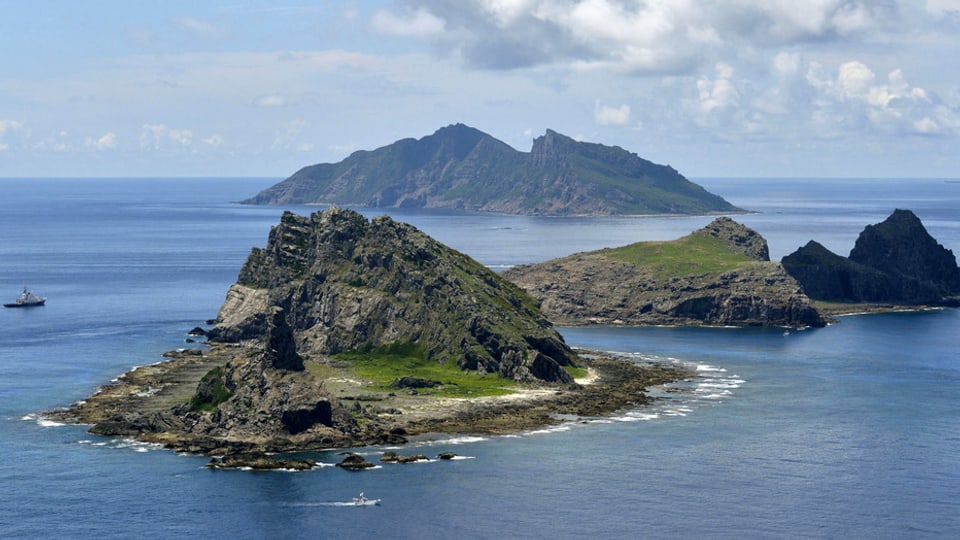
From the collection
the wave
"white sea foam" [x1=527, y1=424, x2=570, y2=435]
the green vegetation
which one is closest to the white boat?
"white sea foam" [x1=527, y1=424, x2=570, y2=435]

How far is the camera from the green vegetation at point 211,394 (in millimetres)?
193000

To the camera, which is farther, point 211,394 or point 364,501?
point 211,394

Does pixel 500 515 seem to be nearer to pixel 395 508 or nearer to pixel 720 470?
pixel 395 508

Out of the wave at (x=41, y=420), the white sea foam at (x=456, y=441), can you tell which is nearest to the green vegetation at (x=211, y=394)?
the wave at (x=41, y=420)

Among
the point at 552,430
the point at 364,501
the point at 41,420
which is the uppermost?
the point at 552,430

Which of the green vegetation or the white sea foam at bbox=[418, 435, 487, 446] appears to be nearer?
the white sea foam at bbox=[418, 435, 487, 446]

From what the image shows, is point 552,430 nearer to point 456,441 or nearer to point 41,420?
point 456,441

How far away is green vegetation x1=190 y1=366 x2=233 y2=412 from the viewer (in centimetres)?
19300

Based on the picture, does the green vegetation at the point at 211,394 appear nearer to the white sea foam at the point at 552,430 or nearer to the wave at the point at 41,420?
the wave at the point at 41,420

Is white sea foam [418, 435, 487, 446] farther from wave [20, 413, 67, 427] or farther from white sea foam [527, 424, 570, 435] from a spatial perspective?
wave [20, 413, 67, 427]

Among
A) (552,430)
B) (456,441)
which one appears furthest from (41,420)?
(552,430)

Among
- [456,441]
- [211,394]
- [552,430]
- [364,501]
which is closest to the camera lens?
[364,501]

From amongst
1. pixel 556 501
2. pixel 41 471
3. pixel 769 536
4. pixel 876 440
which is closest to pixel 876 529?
pixel 769 536

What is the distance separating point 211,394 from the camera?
195 m
